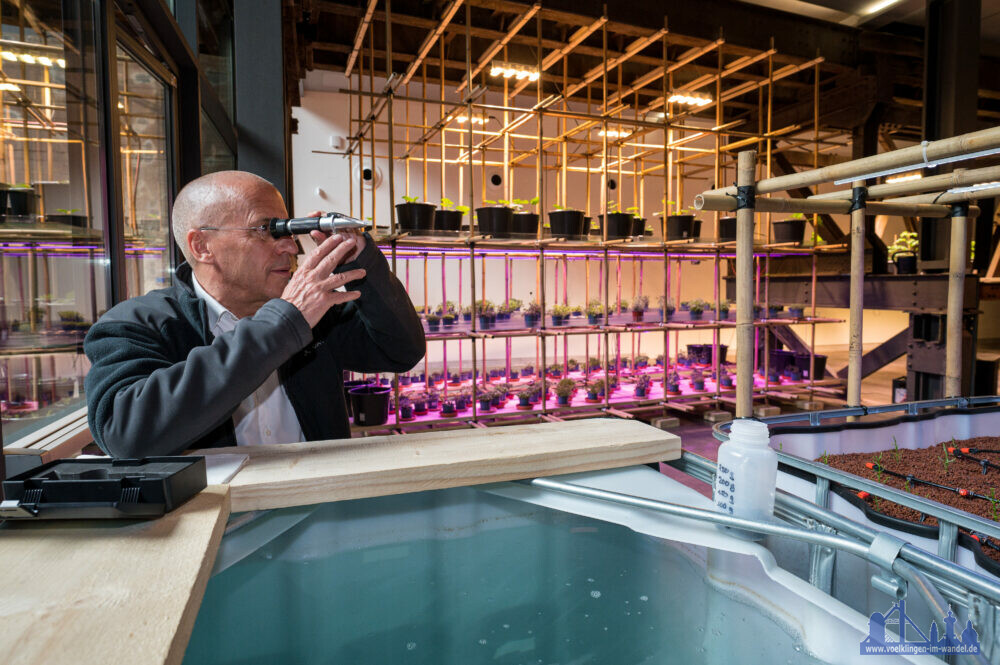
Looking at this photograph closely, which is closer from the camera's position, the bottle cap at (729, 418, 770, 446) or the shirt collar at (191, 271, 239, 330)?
the bottle cap at (729, 418, 770, 446)

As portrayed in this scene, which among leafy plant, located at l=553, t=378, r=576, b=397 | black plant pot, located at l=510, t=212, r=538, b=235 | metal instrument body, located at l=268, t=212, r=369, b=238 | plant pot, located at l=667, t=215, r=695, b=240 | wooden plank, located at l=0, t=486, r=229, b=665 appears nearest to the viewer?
wooden plank, located at l=0, t=486, r=229, b=665

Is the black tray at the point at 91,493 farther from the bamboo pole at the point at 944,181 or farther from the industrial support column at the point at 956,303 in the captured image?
the industrial support column at the point at 956,303

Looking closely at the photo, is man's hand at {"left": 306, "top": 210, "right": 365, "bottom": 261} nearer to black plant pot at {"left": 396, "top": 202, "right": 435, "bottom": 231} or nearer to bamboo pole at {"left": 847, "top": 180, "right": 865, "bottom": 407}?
bamboo pole at {"left": 847, "top": 180, "right": 865, "bottom": 407}

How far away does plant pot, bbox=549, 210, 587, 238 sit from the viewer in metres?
4.55

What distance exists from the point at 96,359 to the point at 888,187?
263 cm

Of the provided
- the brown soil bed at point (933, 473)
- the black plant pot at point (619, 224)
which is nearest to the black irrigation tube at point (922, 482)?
the brown soil bed at point (933, 473)

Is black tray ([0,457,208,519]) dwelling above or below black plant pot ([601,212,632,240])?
below

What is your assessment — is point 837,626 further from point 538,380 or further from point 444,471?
point 538,380

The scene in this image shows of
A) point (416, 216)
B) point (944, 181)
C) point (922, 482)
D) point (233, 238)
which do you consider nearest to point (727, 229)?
point (416, 216)

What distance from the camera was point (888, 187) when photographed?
2.17m

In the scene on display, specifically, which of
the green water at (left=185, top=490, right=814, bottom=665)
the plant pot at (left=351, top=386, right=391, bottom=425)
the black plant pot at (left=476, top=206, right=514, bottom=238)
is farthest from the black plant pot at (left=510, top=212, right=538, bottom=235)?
the green water at (left=185, top=490, right=814, bottom=665)

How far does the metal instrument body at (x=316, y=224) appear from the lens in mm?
1051

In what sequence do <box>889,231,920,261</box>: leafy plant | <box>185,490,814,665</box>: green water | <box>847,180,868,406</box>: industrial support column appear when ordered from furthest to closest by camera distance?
<box>889,231,920,261</box>: leafy plant < <box>847,180,868,406</box>: industrial support column < <box>185,490,814,665</box>: green water

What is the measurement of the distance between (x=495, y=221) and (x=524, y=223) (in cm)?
29
